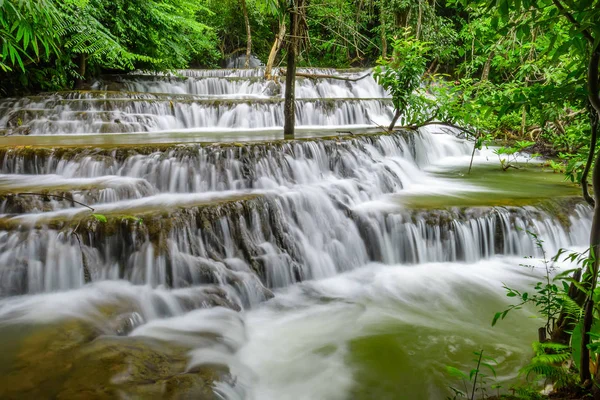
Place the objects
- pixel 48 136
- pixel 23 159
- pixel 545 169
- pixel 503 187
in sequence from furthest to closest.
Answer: pixel 545 169, pixel 48 136, pixel 503 187, pixel 23 159

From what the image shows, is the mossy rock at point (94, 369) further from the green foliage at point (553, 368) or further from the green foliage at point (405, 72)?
the green foliage at point (405, 72)

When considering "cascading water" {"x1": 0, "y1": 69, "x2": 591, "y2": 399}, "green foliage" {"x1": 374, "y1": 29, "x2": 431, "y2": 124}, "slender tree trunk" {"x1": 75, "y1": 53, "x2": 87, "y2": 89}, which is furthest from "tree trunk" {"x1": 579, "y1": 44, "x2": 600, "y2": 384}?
"slender tree trunk" {"x1": 75, "y1": 53, "x2": 87, "y2": 89}

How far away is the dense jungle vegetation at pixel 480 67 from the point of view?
2043 millimetres

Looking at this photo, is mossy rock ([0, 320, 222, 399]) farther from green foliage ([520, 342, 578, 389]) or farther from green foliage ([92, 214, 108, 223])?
green foliage ([520, 342, 578, 389])

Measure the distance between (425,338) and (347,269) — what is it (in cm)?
188

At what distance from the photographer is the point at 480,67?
20.5m

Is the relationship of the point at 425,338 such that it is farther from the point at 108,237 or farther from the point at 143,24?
the point at 143,24

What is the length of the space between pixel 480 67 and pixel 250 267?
19.9 meters

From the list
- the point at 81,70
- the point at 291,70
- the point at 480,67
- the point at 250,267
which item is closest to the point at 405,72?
the point at 291,70

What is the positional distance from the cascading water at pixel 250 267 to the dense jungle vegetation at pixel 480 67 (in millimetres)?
890

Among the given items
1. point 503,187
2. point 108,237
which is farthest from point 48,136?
point 503,187

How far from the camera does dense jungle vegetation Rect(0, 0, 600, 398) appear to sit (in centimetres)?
204

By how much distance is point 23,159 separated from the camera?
5.88 m

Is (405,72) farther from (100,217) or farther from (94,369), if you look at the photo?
(94,369)
